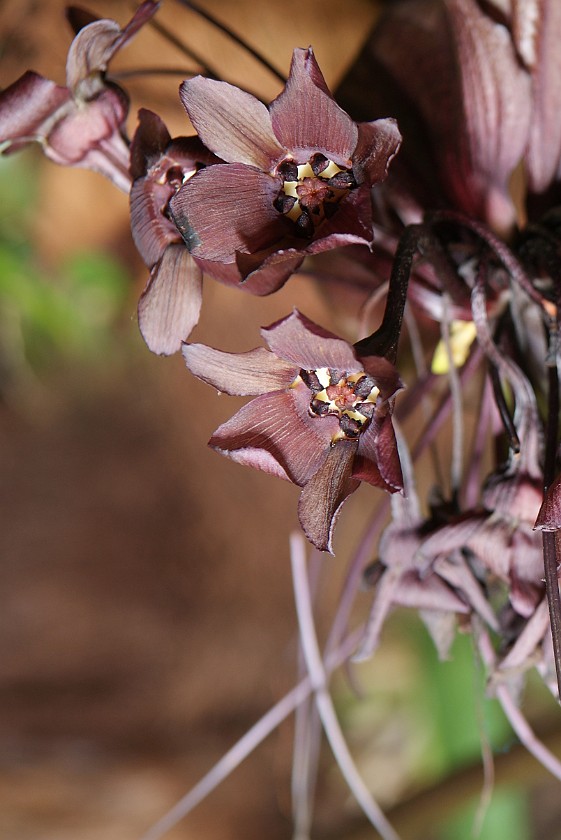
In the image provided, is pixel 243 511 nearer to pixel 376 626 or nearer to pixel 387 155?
pixel 376 626

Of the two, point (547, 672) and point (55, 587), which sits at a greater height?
point (547, 672)

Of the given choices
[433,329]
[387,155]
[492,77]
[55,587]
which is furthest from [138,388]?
[387,155]

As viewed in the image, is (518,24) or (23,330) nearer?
(518,24)

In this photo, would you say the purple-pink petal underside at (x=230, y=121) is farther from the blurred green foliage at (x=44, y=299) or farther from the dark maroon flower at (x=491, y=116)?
the blurred green foliage at (x=44, y=299)

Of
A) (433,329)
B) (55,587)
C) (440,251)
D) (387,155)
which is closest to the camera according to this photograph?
(387,155)

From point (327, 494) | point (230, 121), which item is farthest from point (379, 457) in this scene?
point (230, 121)

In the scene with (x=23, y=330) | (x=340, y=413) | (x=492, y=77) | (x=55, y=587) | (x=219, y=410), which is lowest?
(x=55, y=587)
